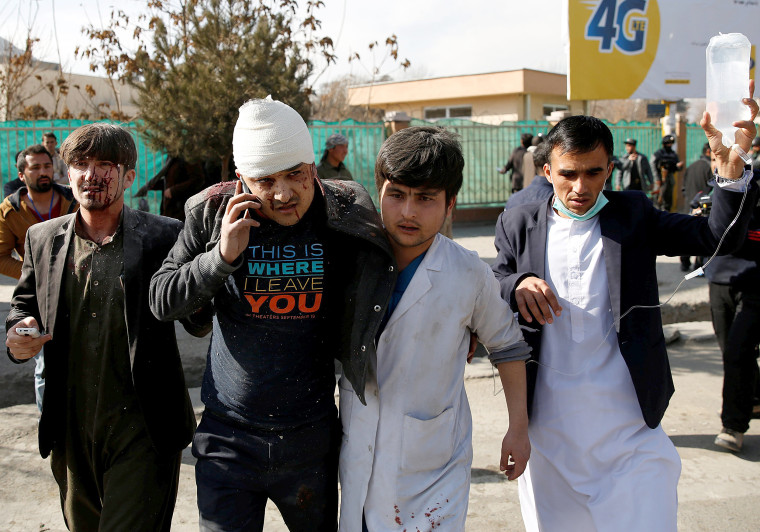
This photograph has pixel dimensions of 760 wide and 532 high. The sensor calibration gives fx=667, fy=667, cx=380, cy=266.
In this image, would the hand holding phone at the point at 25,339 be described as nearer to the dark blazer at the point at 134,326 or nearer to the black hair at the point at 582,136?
the dark blazer at the point at 134,326

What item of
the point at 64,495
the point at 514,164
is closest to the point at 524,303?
the point at 64,495

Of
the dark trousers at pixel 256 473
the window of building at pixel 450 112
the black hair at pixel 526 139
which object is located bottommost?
the dark trousers at pixel 256 473

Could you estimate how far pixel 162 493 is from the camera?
102 inches

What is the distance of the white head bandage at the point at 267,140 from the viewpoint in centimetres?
208

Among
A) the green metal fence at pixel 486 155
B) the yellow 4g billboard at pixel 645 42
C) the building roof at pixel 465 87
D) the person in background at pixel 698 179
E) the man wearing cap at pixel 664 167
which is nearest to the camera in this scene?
the yellow 4g billboard at pixel 645 42

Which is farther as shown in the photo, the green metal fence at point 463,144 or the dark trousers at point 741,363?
the green metal fence at point 463,144

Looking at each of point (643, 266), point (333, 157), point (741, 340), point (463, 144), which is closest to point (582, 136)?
point (643, 266)

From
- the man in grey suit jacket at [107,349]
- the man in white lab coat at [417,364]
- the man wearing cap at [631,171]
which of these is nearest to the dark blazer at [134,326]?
the man in grey suit jacket at [107,349]

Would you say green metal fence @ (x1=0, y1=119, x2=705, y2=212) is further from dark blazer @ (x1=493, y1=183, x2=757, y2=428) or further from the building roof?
dark blazer @ (x1=493, y1=183, x2=757, y2=428)

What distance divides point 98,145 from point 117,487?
1282mm

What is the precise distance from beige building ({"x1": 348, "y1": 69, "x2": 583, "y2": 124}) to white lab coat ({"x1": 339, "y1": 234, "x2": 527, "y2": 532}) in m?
21.7

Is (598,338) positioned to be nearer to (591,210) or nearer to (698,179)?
(591,210)

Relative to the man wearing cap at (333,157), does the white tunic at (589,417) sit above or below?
below

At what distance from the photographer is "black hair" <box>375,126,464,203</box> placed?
215 centimetres
